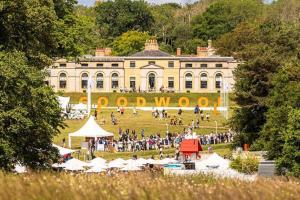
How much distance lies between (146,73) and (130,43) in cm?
2111

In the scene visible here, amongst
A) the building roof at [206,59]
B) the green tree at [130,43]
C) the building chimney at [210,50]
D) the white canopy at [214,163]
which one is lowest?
the white canopy at [214,163]

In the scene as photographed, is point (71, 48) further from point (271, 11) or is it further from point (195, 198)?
point (271, 11)

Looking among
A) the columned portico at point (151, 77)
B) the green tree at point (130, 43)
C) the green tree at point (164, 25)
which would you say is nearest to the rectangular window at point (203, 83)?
the columned portico at point (151, 77)

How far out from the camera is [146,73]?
124 meters

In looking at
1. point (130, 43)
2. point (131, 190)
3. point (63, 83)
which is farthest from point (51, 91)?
point (130, 43)

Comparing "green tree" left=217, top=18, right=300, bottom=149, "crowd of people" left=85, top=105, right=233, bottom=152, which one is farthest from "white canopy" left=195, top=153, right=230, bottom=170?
"green tree" left=217, top=18, right=300, bottom=149

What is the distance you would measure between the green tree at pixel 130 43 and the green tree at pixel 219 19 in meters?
13.7

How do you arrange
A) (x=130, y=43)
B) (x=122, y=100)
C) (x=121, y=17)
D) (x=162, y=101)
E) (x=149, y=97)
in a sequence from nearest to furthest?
(x=162, y=101)
(x=122, y=100)
(x=149, y=97)
(x=130, y=43)
(x=121, y=17)

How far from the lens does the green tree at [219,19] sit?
15400cm

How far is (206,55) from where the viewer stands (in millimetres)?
128000

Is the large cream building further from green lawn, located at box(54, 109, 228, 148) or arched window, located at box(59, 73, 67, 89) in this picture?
green lawn, located at box(54, 109, 228, 148)

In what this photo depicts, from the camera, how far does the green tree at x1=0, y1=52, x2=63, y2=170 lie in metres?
25.4

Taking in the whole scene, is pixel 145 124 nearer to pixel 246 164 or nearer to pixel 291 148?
pixel 246 164

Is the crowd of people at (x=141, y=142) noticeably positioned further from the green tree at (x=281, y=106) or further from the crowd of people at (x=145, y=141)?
the green tree at (x=281, y=106)
